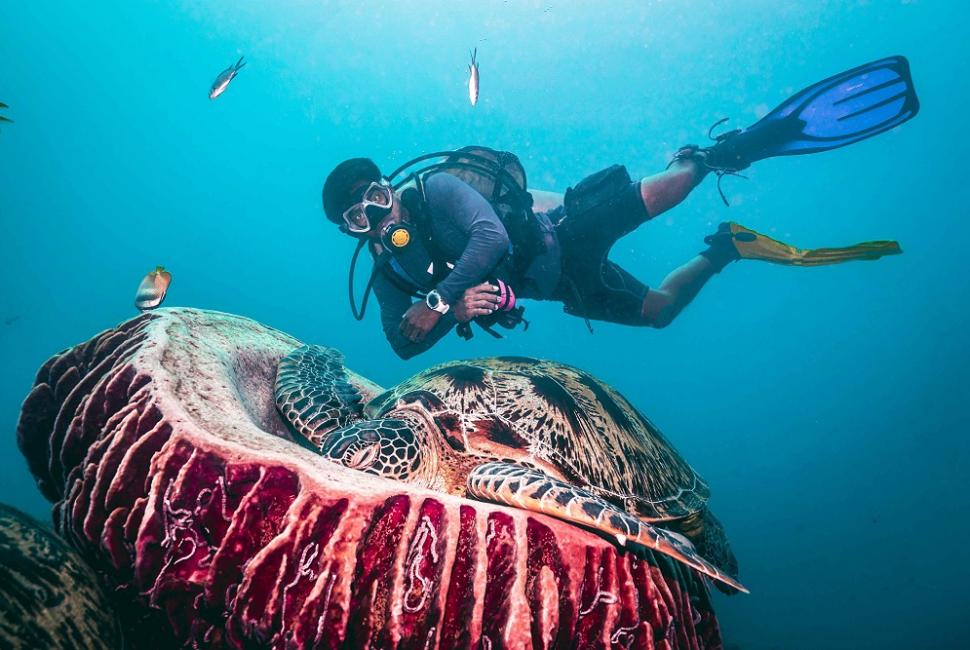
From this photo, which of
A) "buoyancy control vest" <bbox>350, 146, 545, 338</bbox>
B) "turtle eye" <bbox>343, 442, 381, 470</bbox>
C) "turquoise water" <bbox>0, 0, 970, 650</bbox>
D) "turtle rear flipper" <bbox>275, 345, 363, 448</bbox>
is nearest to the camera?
"turtle eye" <bbox>343, 442, 381, 470</bbox>

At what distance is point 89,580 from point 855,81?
8328 mm

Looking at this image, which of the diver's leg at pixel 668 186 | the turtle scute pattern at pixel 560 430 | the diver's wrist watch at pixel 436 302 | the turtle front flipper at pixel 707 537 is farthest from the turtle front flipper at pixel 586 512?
the diver's leg at pixel 668 186

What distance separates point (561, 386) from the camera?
332cm

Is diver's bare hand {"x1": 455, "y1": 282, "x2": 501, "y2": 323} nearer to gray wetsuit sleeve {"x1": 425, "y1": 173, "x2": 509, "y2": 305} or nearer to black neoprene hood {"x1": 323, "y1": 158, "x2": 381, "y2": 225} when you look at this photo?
gray wetsuit sleeve {"x1": 425, "y1": 173, "x2": 509, "y2": 305}

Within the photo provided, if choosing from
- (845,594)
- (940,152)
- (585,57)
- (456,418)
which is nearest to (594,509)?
(456,418)

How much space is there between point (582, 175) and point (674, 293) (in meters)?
66.6

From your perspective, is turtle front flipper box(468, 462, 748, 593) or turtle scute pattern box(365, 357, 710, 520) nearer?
turtle front flipper box(468, 462, 748, 593)

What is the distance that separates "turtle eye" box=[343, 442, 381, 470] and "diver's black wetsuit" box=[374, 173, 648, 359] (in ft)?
4.89

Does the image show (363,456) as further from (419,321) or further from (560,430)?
(419,321)

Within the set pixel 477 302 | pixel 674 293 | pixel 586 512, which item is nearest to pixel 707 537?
pixel 586 512

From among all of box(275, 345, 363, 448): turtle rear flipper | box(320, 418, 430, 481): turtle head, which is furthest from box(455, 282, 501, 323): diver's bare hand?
box(320, 418, 430, 481): turtle head

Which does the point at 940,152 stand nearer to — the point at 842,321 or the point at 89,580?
the point at 842,321

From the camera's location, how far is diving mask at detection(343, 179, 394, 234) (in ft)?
12.6

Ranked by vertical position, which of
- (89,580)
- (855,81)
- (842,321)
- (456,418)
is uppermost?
(842,321)
